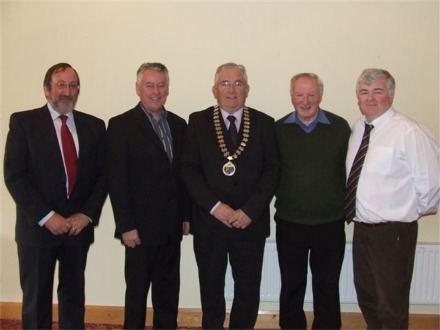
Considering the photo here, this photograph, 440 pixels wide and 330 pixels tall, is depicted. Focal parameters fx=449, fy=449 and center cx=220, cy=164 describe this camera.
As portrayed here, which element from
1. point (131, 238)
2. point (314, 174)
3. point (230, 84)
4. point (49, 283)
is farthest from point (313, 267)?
point (49, 283)

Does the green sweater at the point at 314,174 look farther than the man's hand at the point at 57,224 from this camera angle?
Yes

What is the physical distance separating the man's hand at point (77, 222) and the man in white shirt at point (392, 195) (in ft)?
5.18

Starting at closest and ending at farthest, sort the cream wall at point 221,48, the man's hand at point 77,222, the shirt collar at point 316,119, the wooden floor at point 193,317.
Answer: the man's hand at point 77,222 < the shirt collar at point 316,119 < the cream wall at point 221,48 < the wooden floor at point 193,317

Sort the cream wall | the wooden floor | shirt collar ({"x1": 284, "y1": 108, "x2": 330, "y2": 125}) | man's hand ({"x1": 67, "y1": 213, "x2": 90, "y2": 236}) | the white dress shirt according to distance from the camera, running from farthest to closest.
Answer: the wooden floor
the cream wall
shirt collar ({"x1": 284, "y1": 108, "x2": 330, "y2": 125})
man's hand ({"x1": 67, "y1": 213, "x2": 90, "y2": 236})
the white dress shirt

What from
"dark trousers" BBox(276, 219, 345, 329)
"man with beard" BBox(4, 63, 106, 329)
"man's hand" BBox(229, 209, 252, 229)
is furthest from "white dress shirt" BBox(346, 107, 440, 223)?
"man with beard" BBox(4, 63, 106, 329)

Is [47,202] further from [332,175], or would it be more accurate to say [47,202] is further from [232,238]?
[332,175]

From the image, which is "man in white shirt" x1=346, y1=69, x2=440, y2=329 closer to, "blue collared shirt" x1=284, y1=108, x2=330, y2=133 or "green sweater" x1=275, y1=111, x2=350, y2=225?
"green sweater" x1=275, y1=111, x2=350, y2=225

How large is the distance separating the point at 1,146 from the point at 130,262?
1.58 m

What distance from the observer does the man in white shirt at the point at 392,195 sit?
245 cm

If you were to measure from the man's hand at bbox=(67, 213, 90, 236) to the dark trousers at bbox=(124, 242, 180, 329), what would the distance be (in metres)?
0.31

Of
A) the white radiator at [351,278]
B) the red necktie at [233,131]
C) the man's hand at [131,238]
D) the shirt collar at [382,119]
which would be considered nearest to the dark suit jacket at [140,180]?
the man's hand at [131,238]

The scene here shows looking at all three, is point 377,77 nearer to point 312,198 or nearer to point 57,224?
point 312,198

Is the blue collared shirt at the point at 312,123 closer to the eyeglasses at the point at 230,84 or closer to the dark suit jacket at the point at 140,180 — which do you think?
the eyeglasses at the point at 230,84

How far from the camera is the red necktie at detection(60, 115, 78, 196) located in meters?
2.58
